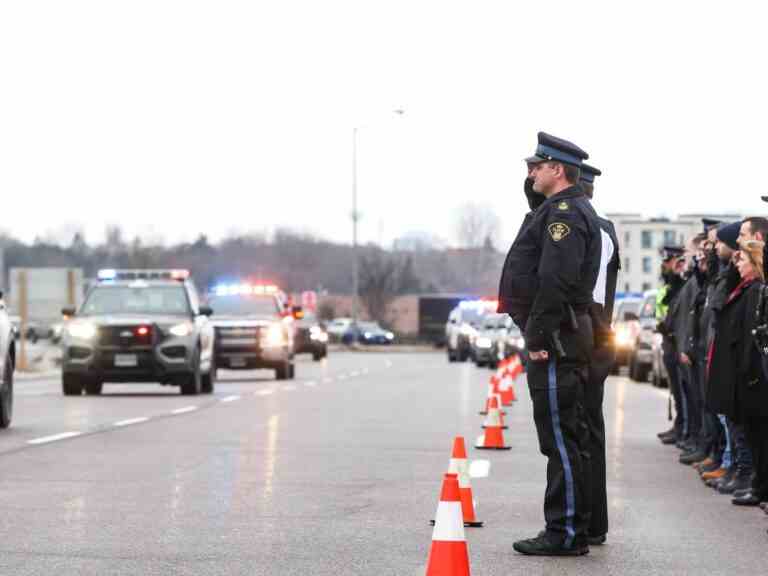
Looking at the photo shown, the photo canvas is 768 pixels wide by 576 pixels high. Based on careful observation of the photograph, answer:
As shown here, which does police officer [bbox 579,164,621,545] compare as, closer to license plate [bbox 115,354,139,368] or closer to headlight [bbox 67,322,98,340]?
license plate [bbox 115,354,139,368]

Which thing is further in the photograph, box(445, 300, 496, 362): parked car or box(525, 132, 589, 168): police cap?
box(445, 300, 496, 362): parked car

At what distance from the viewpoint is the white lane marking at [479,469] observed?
13750mm

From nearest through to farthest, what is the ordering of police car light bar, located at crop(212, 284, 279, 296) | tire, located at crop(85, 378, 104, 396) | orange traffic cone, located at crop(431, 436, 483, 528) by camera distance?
orange traffic cone, located at crop(431, 436, 483, 528)
tire, located at crop(85, 378, 104, 396)
police car light bar, located at crop(212, 284, 279, 296)

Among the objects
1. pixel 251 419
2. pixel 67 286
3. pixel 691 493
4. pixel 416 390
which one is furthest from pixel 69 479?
pixel 67 286

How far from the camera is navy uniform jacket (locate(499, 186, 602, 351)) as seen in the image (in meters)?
8.86

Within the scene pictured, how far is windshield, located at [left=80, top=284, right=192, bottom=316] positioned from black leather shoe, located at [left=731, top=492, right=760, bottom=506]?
17.9m

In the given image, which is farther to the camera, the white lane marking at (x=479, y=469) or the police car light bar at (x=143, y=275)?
the police car light bar at (x=143, y=275)

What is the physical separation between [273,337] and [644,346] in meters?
7.55

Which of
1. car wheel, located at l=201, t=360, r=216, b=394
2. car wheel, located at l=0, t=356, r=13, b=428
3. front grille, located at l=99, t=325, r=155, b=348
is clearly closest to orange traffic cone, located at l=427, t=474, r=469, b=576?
car wheel, located at l=0, t=356, r=13, b=428

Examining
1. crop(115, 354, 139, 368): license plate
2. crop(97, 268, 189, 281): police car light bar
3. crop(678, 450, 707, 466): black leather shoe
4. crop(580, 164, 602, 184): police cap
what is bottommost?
crop(678, 450, 707, 466): black leather shoe

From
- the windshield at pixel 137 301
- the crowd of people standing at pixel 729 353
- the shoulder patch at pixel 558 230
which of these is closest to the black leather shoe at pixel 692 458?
the crowd of people standing at pixel 729 353

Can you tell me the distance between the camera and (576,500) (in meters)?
8.91

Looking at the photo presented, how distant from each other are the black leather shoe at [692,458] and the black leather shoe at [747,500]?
9.86ft

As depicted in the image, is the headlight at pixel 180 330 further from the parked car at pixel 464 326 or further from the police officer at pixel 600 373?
the parked car at pixel 464 326
